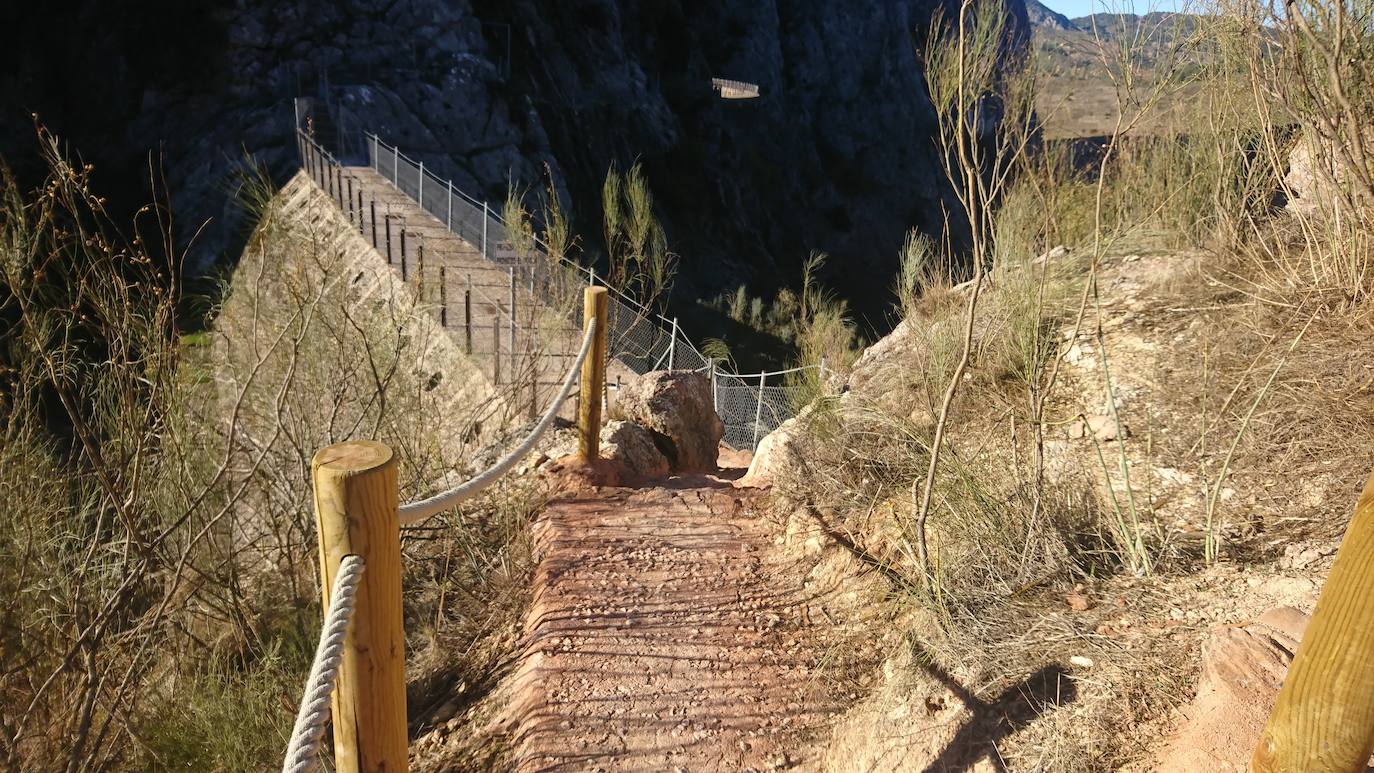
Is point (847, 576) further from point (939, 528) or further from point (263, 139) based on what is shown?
point (263, 139)

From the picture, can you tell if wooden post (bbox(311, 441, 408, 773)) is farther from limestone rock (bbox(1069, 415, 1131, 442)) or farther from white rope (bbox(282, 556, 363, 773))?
limestone rock (bbox(1069, 415, 1131, 442))

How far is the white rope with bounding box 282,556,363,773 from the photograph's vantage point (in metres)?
1.38

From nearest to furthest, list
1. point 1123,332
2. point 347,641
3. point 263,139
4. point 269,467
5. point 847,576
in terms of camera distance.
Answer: point 347,641
point 847,576
point 269,467
point 1123,332
point 263,139

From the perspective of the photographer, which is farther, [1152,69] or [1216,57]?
[1216,57]

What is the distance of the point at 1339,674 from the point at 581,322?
6.58m

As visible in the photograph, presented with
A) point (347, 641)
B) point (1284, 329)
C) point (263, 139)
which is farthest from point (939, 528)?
point (263, 139)

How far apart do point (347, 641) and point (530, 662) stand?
1.49 metres

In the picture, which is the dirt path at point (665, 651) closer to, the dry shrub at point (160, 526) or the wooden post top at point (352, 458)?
the dry shrub at point (160, 526)

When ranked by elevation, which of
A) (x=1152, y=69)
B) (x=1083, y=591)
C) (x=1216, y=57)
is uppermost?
(x=1216, y=57)

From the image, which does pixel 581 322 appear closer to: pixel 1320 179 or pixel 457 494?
pixel 1320 179

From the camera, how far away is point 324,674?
4.87 feet

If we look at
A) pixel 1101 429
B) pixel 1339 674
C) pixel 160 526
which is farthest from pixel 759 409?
pixel 1339 674

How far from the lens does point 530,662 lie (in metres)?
3.07

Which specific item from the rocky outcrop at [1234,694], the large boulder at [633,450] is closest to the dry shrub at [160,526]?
the large boulder at [633,450]
